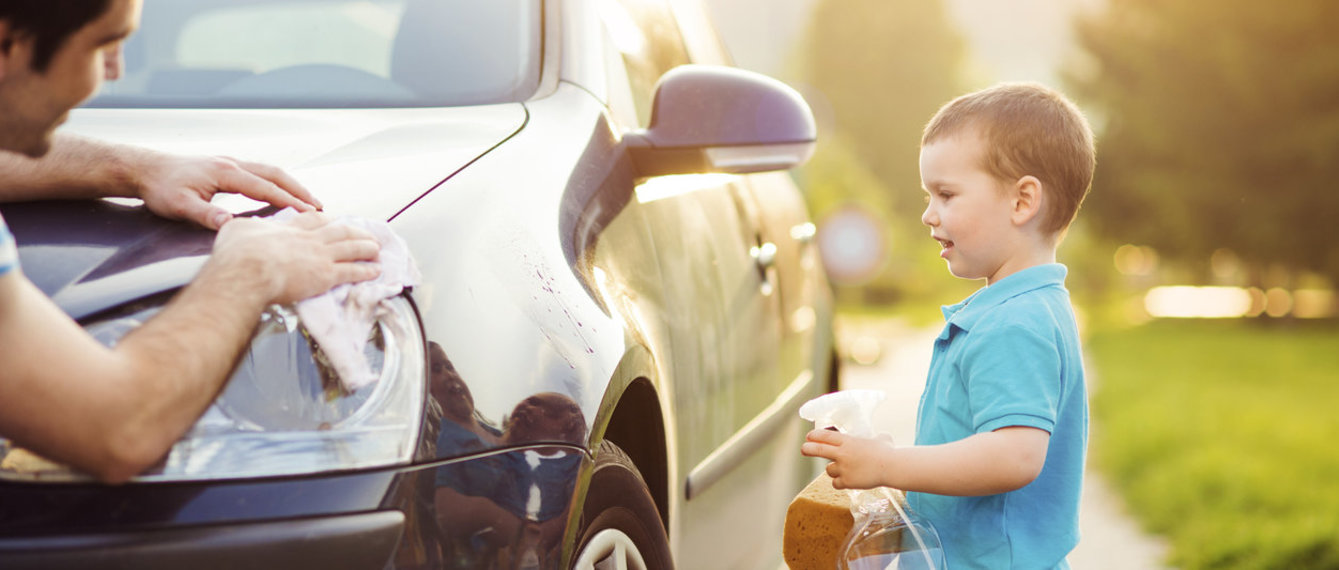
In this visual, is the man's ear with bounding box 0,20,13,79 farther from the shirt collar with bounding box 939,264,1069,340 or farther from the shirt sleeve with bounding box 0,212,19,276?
the shirt collar with bounding box 939,264,1069,340

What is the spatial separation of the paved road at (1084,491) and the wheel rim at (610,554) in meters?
2.26

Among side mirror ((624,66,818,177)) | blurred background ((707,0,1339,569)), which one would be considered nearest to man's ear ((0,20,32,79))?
side mirror ((624,66,818,177))

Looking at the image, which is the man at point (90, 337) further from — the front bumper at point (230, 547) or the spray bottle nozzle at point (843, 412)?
the spray bottle nozzle at point (843, 412)

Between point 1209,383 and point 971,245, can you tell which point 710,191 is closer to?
point 971,245

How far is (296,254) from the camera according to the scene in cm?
166

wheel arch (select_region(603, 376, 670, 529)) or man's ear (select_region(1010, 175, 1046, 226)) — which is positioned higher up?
man's ear (select_region(1010, 175, 1046, 226))

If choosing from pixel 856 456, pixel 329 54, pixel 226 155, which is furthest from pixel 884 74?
pixel 856 456

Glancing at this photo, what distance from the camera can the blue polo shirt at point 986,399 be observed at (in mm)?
1871

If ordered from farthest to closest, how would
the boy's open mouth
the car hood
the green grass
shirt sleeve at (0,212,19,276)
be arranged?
the green grass < the boy's open mouth < the car hood < shirt sleeve at (0,212,19,276)

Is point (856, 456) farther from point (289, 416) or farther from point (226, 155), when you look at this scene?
point (226, 155)

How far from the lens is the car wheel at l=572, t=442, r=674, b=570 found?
1927mm

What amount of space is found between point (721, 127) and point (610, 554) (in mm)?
937

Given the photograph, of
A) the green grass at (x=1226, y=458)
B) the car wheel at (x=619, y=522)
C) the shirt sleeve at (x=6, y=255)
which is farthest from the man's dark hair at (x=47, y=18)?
the green grass at (x=1226, y=458)

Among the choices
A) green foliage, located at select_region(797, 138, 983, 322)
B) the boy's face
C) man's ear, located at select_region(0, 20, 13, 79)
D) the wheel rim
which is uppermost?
man's ear, located at select_region(0, 20, 13, 79)
